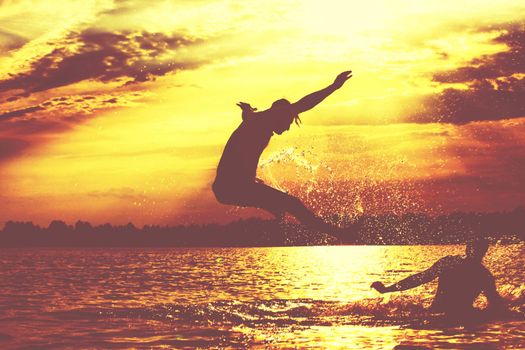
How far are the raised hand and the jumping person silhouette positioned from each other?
Result: 395 inches

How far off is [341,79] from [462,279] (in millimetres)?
12507

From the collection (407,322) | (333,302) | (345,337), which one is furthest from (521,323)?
(333,302)

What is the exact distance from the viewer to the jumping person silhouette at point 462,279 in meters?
20.8

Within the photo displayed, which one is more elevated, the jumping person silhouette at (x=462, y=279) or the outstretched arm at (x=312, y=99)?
the outstretched arm at (x=312, y=99)

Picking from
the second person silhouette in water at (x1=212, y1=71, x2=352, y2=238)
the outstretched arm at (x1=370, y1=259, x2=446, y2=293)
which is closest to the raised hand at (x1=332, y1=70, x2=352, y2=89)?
the second person silhouette in water at (x1=212, y1=71, x2=352, y2=238)

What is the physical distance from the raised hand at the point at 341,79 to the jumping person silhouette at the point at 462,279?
10.0 metres

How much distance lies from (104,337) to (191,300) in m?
16.5

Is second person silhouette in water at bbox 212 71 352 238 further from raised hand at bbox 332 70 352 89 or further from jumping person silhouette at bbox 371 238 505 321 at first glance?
jumping person silhouette at bbox 371 238 505 321

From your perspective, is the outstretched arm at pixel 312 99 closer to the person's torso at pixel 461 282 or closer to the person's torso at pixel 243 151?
the person's torso at pixel 243 151

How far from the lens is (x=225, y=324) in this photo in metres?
27.5

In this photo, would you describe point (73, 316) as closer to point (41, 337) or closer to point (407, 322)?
point (41, 337)

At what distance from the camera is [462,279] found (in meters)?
21.6

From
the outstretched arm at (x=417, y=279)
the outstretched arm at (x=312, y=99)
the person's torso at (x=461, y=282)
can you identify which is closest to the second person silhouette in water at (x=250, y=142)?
the outstretched arm at (x=312, y=99)

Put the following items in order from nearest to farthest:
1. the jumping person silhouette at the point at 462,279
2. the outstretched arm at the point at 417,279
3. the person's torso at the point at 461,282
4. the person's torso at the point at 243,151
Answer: the person's torso at the point at 243,151
the outstretched arm at the point at 417,279
the jumping person silhouette at the point at 462,279
the person's torso at the point at 461,282
